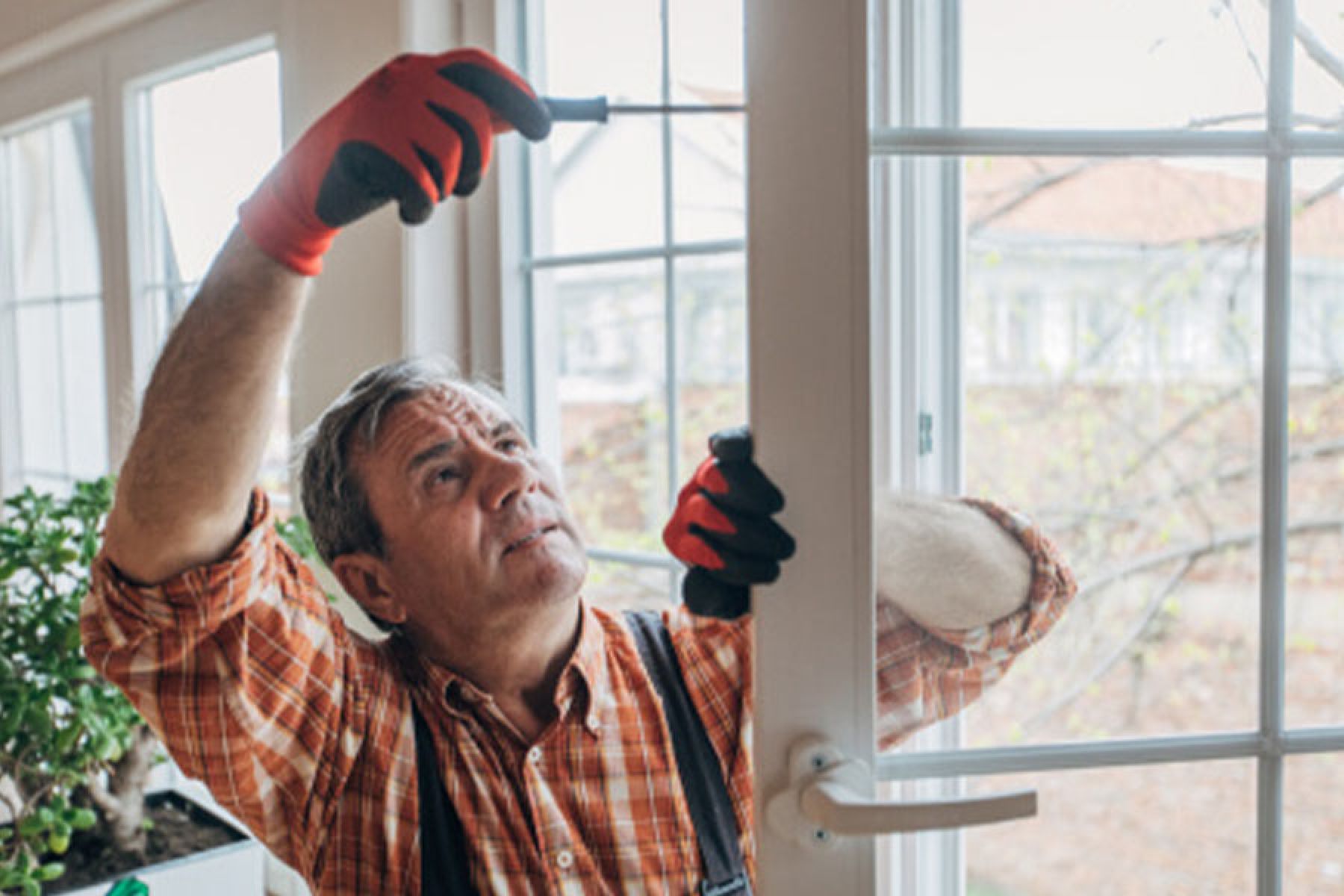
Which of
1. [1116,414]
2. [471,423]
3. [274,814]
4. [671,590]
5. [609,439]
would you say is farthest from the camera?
[609,439]

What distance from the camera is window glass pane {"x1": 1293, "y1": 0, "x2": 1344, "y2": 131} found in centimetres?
83

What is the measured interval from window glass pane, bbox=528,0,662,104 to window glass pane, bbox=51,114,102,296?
4.84ft

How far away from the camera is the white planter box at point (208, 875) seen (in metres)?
1.61

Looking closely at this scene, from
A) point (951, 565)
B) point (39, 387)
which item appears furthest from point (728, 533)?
point (39, 387)

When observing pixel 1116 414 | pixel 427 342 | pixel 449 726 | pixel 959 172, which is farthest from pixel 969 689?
pixel 427 342

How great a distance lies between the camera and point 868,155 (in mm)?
785

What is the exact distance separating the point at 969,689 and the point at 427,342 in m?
0.95

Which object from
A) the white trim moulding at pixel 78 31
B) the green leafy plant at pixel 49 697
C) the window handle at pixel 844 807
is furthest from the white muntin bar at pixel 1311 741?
the white trim moulding at pixel 78 31

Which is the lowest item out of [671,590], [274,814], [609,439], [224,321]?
[274,814]

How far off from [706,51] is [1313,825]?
1051 mm

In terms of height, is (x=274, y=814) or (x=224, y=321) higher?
(x=224, y=321)

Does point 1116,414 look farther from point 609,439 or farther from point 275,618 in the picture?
point 609,439

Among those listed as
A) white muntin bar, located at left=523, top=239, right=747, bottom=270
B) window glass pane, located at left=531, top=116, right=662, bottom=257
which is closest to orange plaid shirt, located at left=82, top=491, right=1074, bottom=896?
white muntin bar, located at left=523, top=239, right=747, bottom=270

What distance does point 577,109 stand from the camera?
0.88 metres
